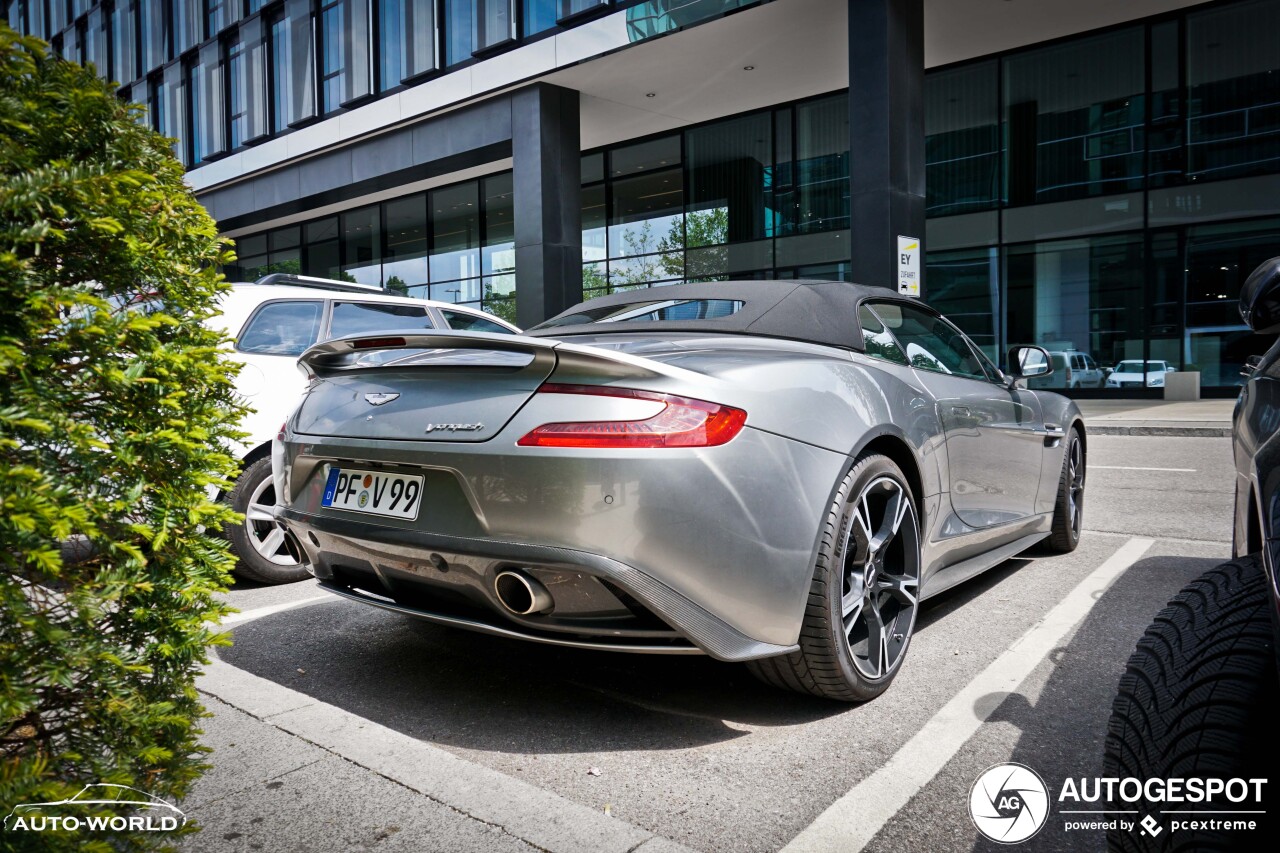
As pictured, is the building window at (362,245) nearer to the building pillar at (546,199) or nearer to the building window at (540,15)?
the building pillar at (546,199)

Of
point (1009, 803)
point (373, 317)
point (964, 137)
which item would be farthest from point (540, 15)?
point (1009, 803)

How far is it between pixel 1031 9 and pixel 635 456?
1539 cm

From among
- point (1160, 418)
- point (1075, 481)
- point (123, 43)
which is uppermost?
point (123, 43)

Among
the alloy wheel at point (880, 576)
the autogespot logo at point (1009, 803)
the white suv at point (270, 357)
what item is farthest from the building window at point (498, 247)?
the autogespot logo at point (1009, 803)

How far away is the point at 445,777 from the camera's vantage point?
7.16 feet

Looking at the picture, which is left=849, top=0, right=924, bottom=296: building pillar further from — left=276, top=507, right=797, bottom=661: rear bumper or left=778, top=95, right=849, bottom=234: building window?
left=276, top=507, right=797, bottom=661: rear bumper

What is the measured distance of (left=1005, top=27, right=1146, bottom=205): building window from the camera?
16000 mm

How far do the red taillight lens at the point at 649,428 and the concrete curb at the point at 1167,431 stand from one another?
32.5 feet

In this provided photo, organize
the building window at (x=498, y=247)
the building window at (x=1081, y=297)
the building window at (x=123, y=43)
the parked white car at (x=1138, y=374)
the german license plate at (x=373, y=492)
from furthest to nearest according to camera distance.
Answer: the building window at (x=123, y=43)
the building window at (x=498, y=247)
the building window at (x=1081, y=297)
the parked white car at (x=1138, y=374)
the german license plate at (x=373, y=492)

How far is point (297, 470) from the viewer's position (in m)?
2.88

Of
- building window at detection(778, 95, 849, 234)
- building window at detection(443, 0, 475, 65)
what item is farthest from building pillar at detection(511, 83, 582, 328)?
building window at detection(778, 95, 849, 234)

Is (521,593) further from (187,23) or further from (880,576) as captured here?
(187,23)

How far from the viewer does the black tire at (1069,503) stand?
4.72 meters

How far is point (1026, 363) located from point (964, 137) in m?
14.9
